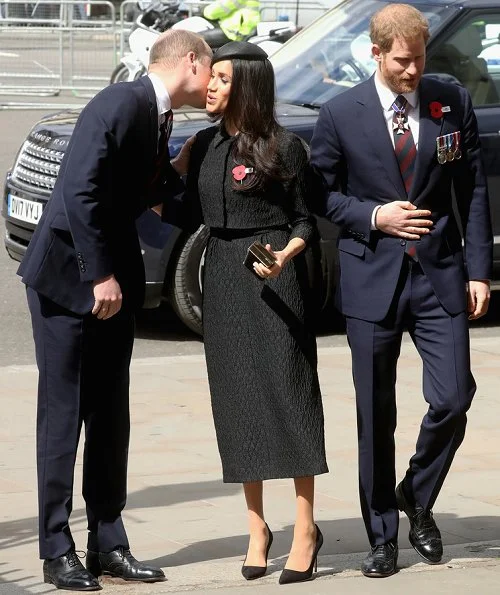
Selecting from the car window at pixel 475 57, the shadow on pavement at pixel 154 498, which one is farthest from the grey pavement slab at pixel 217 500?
the car window at pixel 475 57

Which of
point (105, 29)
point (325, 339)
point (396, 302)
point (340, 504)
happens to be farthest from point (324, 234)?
point (105, 29)

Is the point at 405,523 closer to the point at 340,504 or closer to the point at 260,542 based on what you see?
the point at 340,504

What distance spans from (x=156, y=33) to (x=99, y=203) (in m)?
12.6

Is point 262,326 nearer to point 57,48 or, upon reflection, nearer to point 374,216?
point 374,216

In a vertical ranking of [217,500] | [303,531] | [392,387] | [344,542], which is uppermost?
[392,387]

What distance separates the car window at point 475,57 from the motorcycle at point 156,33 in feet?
16.4

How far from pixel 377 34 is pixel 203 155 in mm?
696

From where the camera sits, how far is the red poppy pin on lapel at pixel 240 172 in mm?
4961

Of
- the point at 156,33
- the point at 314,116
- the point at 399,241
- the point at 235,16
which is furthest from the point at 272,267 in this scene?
the point at 156,33

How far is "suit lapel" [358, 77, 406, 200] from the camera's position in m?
5.09

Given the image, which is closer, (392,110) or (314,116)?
(392,110)

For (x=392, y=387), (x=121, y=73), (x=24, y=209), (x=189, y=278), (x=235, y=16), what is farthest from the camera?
(x=121, y=73)

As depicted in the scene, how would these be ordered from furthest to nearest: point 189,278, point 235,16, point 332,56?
point 235,16
point 332,56
point 189,278

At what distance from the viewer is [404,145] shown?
5117mm
